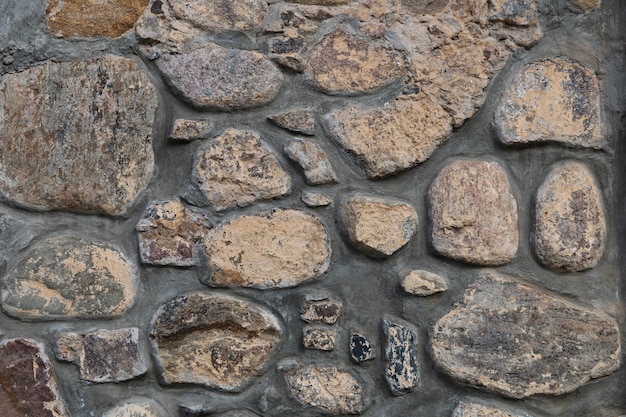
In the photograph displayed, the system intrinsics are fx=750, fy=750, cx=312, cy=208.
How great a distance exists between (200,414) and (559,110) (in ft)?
3.08

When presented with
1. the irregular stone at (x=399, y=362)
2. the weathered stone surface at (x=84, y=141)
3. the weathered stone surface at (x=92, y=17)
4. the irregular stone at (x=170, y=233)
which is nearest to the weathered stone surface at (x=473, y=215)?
the irregular stone at (x=399, y=362)

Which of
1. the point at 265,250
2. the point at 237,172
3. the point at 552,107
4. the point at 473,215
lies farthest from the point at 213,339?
the point at 552,107

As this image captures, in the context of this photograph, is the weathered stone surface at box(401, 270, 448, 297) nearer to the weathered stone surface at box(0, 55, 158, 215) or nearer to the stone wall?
the stone wall

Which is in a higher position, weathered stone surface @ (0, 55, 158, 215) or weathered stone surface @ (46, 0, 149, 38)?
weathered stone surface @ (46, 0, 149, 38)

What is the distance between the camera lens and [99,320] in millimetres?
1462

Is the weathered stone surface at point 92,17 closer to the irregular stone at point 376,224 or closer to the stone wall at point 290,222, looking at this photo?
the stone wall at point 290,222

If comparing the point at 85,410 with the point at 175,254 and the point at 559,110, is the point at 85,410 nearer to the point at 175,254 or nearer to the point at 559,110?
the point at 175,254

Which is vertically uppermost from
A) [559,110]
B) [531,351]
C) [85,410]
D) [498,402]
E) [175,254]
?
[559,110]

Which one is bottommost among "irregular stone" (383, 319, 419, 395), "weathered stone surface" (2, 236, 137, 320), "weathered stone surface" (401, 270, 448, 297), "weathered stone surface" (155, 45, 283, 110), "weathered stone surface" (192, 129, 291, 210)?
"irregular stone" (383, 319, 419, 395)

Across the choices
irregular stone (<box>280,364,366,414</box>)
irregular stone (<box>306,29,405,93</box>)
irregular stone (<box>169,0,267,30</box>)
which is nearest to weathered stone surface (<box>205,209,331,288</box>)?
irregular stone (<box>280,364,366,414</box>)

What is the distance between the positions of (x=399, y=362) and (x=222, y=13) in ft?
2.55

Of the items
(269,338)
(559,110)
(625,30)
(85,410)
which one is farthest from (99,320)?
(625,30)

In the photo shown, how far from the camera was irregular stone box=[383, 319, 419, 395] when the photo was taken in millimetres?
1461

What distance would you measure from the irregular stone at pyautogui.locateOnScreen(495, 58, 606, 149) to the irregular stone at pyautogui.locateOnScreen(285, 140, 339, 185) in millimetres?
356
